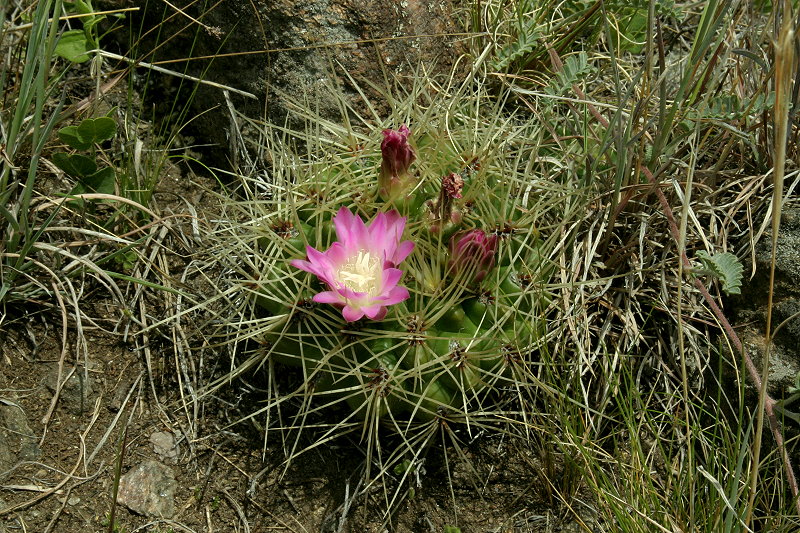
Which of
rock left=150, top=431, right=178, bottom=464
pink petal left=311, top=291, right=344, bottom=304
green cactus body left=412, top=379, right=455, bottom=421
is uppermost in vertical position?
pink petal left=311, top=291, right=344, bottom=304

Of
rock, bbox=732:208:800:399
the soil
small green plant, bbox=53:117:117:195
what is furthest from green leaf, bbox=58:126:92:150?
rock, bbox=732:208:800:399

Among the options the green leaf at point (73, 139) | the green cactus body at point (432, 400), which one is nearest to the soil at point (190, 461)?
the green cactus body at point (432, 400)

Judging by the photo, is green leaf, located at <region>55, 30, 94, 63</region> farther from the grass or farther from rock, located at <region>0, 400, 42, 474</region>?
rock, located at <region>0, 400, 42, 474</region>

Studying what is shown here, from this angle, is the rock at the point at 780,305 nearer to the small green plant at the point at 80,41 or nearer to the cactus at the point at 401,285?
the cactus at the point at 401,285

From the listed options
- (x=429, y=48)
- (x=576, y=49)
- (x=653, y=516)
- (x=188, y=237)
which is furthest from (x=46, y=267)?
(x=576, y=49)

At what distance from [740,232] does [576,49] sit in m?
0.97

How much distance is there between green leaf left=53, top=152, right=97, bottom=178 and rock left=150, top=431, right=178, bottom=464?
2.58 ft

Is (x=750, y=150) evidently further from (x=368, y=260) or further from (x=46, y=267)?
(x=46, y=267)

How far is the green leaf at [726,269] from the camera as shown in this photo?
6.38 feet

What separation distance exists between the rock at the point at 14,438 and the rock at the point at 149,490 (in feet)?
0.77

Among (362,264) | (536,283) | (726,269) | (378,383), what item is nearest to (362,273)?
(362,264)

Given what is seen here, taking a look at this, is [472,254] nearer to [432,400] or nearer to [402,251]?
[402,251]

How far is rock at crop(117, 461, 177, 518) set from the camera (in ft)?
6.52

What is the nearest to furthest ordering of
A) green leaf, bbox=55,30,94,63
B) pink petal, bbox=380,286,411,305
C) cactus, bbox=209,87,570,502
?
pink petal, bbox=380,286,411,305, cactus, bbox=209,87,570,502, green leaf, bbox=55,30,94,63
